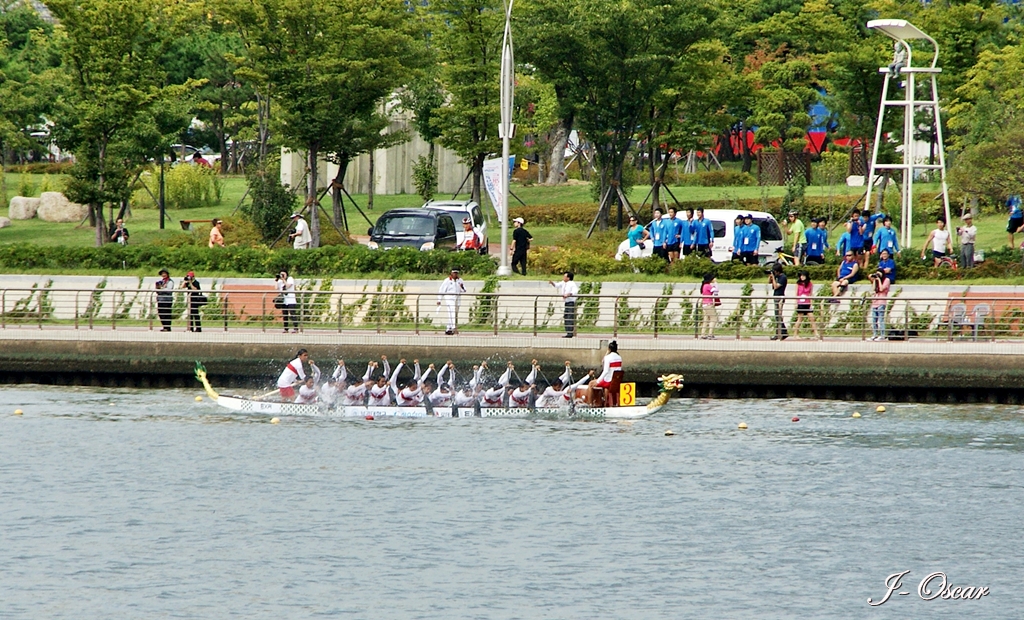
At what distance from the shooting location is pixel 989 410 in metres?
30.4

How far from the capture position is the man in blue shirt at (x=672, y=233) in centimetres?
3766

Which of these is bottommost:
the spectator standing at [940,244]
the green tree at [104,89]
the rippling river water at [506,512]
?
the rippling river water at [506,512]

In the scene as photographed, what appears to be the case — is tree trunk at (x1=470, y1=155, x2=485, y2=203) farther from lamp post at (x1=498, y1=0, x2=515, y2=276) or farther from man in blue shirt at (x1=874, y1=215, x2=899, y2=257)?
man in blue shirt at (x1=874, y1=215, x2=899, y2=257)

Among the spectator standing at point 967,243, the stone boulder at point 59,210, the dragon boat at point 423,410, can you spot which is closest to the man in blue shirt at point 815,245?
the spectator standing at point 967,243

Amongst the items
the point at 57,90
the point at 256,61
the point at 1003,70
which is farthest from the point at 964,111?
the point at 57,90

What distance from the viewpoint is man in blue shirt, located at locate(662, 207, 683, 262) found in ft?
124

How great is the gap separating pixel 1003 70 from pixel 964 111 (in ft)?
10.8

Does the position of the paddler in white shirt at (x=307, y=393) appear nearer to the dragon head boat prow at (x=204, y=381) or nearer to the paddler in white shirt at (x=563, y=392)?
the dragon head boat prow at (x=204, y=381)

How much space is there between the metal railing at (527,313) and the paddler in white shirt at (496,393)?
6.13 feet

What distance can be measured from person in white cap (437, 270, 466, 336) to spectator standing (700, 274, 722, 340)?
228 inches

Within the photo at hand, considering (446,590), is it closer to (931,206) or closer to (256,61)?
(256,61)

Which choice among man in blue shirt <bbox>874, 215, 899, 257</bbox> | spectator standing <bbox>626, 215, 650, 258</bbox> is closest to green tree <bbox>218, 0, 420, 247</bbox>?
spectator standing <bbox>626, 215, 650, 258</bbox>

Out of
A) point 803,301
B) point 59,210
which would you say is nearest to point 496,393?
point 803,301

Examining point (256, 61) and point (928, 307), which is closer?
point (928, 307)
